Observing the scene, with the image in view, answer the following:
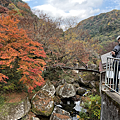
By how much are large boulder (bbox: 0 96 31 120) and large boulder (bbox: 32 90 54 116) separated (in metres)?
0.91

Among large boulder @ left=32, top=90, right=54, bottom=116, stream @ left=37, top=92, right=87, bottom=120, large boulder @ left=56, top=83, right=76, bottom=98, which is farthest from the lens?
large boulder @ left=56, top=83, right=76, bottom=98

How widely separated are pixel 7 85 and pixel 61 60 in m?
7.12

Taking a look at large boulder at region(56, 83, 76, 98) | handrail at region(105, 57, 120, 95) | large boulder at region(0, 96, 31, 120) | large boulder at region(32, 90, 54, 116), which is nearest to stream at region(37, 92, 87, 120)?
large boulder at region(56, 83, 76, 98)

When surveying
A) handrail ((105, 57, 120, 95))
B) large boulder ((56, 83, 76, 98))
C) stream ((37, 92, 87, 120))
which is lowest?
stream ((37, 92, 87, 120))

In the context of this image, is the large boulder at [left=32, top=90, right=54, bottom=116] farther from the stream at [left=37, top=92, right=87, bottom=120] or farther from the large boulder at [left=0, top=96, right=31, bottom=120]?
the stream at [left=37, top=92, right=87, bottom=120]

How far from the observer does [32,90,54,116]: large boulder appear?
761cm

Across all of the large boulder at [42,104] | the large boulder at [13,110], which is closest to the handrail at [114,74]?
the large boulder at [42,104]

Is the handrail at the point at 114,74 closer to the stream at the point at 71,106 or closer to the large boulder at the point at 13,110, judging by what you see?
the stream at the point at 71,106

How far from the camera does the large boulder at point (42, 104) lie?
25.0 feet

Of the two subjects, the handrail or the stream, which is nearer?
the handrail

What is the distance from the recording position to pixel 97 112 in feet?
20.6

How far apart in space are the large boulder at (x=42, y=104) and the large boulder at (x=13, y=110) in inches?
35.7

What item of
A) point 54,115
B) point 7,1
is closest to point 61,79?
point 54,115

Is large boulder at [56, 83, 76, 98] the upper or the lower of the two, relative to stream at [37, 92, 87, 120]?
upper
